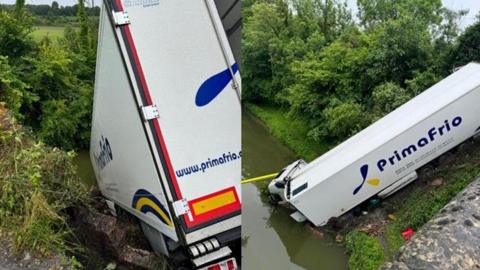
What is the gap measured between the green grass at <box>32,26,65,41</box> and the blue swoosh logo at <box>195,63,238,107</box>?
10.1 metres

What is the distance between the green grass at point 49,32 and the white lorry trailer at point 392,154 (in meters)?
9.31

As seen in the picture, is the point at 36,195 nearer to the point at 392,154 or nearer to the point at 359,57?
the point at 392,154

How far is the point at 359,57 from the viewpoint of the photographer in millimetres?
12109

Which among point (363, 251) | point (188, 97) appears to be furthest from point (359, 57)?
point (188, 97)

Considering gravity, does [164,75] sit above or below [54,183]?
above

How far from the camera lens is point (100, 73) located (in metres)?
4.88

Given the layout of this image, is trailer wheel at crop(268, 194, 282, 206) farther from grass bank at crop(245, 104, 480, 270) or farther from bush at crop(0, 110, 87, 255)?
bush at crop(0, 110, 87, 255)

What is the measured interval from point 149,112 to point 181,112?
12.5 inches

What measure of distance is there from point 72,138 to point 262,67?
8.95m

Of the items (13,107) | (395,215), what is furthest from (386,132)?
(13,107)

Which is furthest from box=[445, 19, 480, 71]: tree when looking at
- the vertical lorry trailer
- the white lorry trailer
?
the vertical lorry trailer

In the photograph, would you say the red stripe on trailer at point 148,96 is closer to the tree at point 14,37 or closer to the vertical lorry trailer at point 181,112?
the vertical lorry trailer at point 181,112

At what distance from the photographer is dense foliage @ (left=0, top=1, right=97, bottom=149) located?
36.2 feet

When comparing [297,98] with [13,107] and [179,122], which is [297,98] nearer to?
[13,107]
